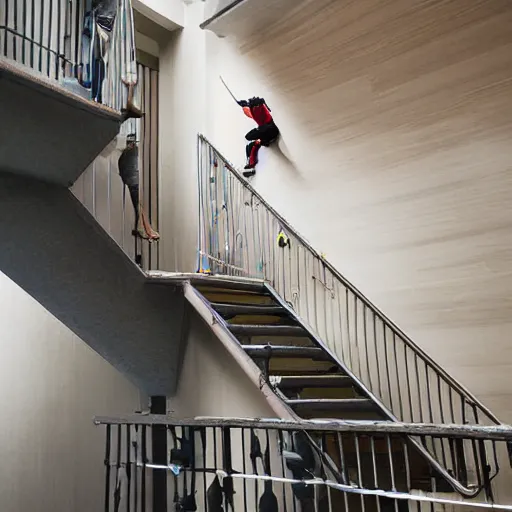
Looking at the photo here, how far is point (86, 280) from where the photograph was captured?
145 inches

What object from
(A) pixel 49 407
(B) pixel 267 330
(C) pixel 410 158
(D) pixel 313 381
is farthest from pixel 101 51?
(A) pixel 49 407

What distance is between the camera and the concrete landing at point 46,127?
2.61 metres

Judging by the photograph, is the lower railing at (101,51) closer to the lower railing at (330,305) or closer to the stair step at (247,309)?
the stair step at (247,309)

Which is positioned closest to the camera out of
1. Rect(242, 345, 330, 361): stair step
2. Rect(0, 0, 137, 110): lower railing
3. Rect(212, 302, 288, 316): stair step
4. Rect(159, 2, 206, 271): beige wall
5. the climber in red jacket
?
Rect(0, 0, 137, 110): lower railing

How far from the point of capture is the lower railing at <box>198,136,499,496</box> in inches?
155

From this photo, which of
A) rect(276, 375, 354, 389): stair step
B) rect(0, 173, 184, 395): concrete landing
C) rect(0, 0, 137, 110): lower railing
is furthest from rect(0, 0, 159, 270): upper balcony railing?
rect(276, 375, 354, 389): stair step

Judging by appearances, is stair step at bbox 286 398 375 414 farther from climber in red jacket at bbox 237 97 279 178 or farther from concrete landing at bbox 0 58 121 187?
climber in red jacket at bbox 237 97 279 178

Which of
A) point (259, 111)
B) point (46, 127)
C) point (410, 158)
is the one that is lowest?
point (46, 127)

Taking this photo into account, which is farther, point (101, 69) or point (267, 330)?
point (267, 330)

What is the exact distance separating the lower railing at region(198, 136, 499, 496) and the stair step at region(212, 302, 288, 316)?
16.0 inches

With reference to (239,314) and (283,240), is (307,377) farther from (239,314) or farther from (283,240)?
(283,240)

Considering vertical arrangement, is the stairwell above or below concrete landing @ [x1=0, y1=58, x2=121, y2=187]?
below

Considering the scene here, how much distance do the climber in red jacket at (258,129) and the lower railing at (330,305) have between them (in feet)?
1.05

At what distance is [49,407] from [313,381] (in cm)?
289
